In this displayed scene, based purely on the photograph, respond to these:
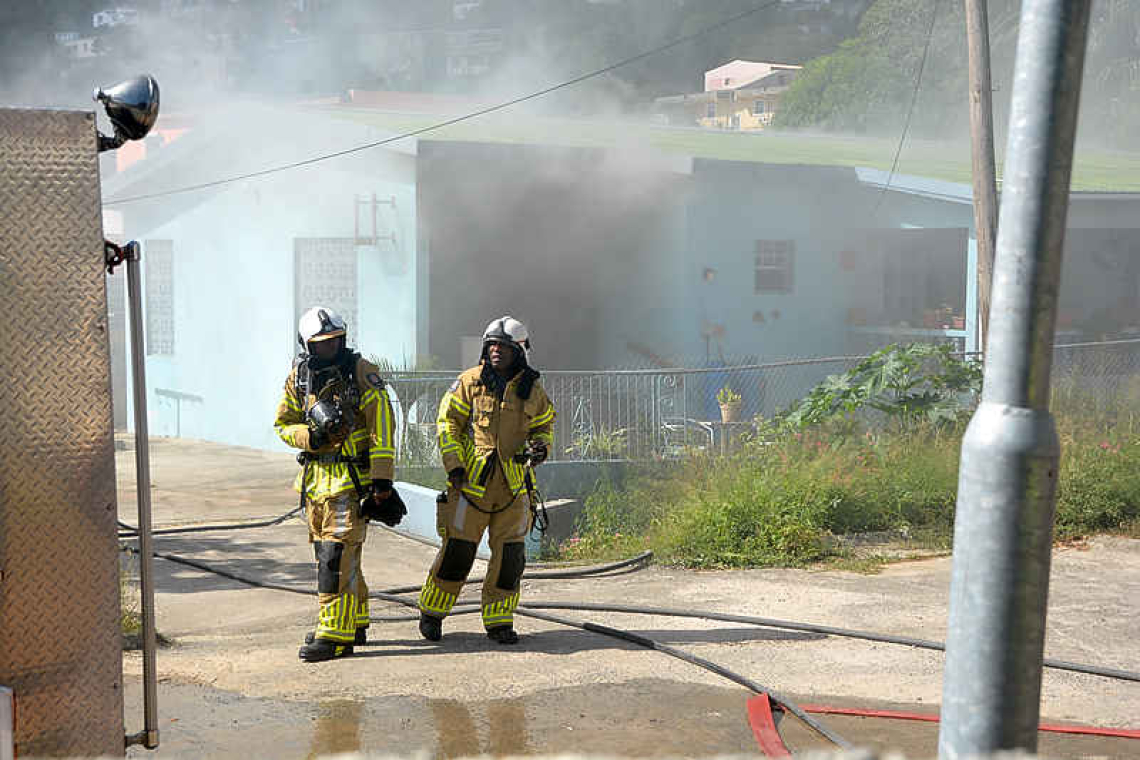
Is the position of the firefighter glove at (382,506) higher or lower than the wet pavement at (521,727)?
higher

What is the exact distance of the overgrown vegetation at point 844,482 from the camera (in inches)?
367

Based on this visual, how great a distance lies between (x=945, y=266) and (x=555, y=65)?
29.4 meters

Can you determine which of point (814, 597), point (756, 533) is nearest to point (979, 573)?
point (814, 597)

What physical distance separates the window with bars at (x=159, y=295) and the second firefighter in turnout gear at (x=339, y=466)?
13.7 metres

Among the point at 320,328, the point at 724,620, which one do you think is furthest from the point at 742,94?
the point at 320,328

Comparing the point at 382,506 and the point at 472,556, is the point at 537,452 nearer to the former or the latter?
the point at 472,556

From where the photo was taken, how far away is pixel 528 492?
7137 millimetres

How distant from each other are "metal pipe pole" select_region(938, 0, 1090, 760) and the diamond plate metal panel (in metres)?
2.22

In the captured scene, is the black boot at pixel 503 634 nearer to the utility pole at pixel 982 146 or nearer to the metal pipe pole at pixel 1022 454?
the metal pipe pole at pixel 1022 454

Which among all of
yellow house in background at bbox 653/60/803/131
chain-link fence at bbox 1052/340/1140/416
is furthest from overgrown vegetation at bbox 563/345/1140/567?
yellow house in background at bbox 653/60/803/131

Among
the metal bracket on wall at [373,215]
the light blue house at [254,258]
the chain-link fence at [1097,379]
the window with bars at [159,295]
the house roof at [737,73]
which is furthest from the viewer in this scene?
the house roof at [737,73]

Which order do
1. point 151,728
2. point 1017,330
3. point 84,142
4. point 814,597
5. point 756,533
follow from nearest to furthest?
1. point 1017,330
2. point 84,142
3. point 151,728
4. point 814,597
5. point 756,533

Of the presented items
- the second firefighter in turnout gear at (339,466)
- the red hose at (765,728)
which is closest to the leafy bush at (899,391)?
the second firefighter in turnout gear at (339,466)

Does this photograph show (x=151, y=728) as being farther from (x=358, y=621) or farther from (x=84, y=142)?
(x=358, y=621)
